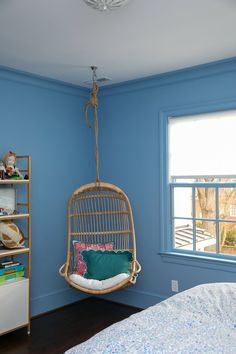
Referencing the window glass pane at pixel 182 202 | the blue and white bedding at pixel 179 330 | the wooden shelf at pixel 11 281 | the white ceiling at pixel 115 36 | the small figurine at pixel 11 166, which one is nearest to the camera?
the blue and white bedding at pixel 179 330

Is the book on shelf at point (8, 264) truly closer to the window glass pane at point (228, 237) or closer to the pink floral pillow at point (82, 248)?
the pink floral pillow at point (82, 248)

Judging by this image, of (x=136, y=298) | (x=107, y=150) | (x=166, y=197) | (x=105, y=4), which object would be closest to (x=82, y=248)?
(x=136, y=298)

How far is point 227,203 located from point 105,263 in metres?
1.34

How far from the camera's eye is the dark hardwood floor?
331 cm

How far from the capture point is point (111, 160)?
461 cm

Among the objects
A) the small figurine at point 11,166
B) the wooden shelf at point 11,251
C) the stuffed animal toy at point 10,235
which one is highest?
the small figurine at point 11,166

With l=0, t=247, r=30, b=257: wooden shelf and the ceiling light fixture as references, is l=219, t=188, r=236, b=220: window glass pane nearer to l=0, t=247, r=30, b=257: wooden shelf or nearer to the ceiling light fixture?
l=0, t=247, r=30, b=257: wooden shelf

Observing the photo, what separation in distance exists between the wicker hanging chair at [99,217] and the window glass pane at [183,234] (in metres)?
0.48

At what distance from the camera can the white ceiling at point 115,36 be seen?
250 centimetres

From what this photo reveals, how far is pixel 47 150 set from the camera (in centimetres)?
423

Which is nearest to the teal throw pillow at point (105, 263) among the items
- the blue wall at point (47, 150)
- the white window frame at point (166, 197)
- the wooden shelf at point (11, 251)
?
the white window frame at point (166, 197)

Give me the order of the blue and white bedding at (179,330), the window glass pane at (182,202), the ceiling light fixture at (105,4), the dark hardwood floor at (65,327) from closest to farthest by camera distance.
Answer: the blue and white bedding at (179,330) → the ceiling light fixture at (105,4) → the dark hardwood floor at (65,327) → the window glass pane at (182,202)

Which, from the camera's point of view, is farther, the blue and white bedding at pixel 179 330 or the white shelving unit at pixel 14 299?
the white shelving unit at pixel 14 299

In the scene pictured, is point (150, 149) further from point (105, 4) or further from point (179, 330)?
point (179, 330)
